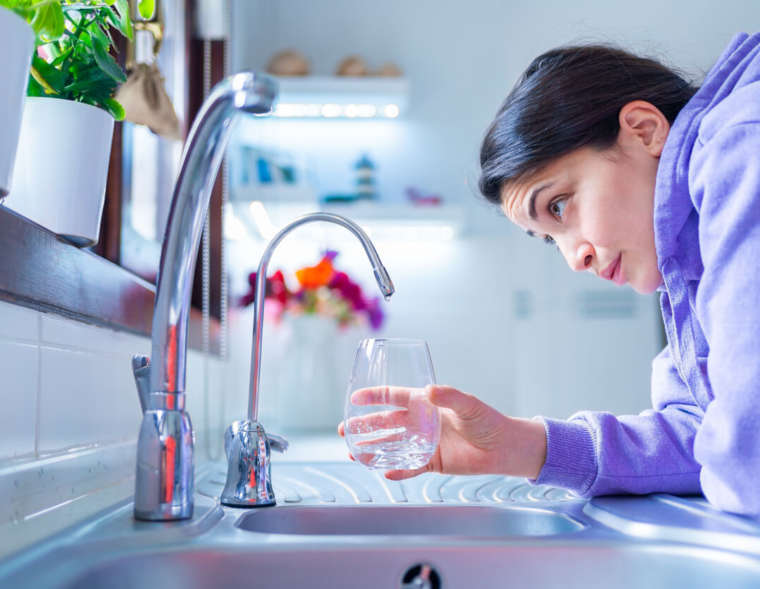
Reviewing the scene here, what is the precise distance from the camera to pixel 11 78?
550 mm

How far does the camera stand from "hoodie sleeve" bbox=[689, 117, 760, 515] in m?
0.66

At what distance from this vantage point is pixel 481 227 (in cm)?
296

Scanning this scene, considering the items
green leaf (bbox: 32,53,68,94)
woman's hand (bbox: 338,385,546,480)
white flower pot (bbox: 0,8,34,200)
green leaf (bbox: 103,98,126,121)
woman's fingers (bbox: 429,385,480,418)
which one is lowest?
woman's hand (bbox: 338,385,546,480)

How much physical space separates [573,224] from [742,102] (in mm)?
289

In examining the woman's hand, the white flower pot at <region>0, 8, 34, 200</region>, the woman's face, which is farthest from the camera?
the woman's face

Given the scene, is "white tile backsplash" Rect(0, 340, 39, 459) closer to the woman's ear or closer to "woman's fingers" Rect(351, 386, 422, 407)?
"woman's fingers" Rect(351, 386, 422, 407)

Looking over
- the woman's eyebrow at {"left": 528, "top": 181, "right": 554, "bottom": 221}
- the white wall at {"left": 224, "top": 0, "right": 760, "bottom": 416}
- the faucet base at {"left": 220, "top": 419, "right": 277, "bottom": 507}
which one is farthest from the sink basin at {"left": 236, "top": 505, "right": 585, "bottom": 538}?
the white wall at {"left": 224, "top": 0, "right": 760, "bottom": 416}

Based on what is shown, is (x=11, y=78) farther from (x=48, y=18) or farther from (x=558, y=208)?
(x=558, y=208)

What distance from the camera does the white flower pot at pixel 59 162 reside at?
750mm

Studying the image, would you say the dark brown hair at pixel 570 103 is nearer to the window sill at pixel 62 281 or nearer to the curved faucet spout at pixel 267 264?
the curved faucet spout at pixel 267 264

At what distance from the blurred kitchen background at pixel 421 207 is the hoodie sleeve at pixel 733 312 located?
1816 millimetres

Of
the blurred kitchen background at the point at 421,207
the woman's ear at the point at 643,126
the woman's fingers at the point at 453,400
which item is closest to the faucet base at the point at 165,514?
the woman's fingers at the point at 453,400

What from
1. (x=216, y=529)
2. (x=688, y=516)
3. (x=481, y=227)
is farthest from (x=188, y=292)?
(x=481, y=227)

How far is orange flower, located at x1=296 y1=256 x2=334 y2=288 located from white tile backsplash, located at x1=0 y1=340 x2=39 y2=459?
1.86 meters
